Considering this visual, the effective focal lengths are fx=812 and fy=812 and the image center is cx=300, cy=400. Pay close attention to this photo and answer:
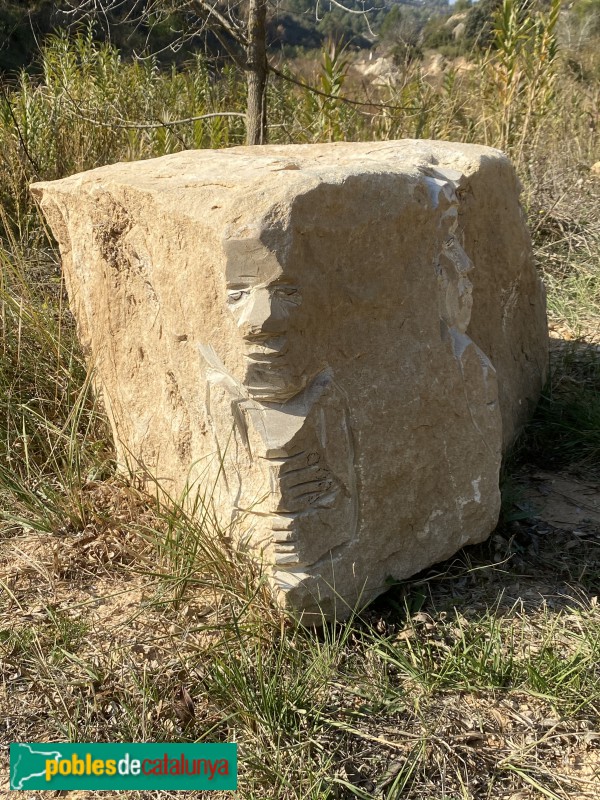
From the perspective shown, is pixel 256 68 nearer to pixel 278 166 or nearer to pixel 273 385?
pixel 278 166

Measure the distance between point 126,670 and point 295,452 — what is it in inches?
25.1

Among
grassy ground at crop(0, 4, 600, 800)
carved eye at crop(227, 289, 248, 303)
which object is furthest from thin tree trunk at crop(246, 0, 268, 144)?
carved eye at crop(227, 289, 248, 303)

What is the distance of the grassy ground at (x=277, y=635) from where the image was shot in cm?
170

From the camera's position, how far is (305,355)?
5.99 ft

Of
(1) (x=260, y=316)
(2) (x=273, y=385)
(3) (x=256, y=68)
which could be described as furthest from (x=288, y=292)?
(3) (x=256, y=68)

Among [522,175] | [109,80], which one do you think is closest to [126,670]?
[109,80]

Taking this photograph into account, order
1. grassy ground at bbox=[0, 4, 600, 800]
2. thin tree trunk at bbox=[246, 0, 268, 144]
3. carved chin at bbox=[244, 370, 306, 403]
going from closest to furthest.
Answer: grassy ground at bbox=[0, 4, 600, 800], carved chin at bbox=[244, 370, 306, 403], thin tree trunk at bbox=[246, 0, 268, 144]

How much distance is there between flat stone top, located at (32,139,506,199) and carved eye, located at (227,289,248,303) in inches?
9.2

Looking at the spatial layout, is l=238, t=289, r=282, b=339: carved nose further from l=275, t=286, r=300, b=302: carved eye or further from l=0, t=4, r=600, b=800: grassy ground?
l=0, t=4, r=600, b=800: grassy ground

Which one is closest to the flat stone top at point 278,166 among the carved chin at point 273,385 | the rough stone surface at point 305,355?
the rough stone surface at point 305,355

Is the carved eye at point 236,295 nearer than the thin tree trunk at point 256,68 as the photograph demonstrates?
Yes

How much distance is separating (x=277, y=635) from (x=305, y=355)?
2.23ft

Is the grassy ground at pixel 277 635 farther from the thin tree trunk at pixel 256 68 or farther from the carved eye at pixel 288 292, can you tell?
the thin tree trunk at pixel 256 68

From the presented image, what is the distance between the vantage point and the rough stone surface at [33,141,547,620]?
70.6 inches
